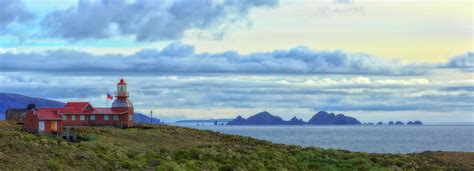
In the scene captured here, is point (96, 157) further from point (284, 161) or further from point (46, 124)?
point (46, 124)

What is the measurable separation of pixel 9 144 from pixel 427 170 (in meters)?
26.5

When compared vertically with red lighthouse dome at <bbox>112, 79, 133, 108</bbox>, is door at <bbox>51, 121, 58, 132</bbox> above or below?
below

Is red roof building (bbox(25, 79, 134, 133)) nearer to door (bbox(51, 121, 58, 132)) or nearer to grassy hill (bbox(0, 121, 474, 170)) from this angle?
door (bbox(51, 121, 58, 132))

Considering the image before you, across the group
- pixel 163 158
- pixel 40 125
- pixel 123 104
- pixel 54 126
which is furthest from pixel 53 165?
pixel 123 104

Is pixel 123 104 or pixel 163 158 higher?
pixel 123 104

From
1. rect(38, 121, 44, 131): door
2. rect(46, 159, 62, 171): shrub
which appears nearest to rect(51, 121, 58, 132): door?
rect(38, 121, 44, 131): door

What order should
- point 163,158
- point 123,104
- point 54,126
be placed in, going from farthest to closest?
point 123,104 → point 54,126 → point 163,158

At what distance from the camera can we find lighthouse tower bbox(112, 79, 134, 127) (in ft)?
236

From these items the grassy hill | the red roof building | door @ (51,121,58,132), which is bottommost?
the grassy hill

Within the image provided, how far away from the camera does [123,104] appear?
238 ft

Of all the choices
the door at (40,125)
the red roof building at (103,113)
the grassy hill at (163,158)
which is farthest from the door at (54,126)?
the red roof building at (103,113)

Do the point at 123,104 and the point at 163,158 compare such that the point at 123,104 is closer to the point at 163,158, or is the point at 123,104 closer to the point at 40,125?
the point at 40,125

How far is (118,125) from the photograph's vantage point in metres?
71.4

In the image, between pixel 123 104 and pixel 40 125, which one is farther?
pixel 123 104
